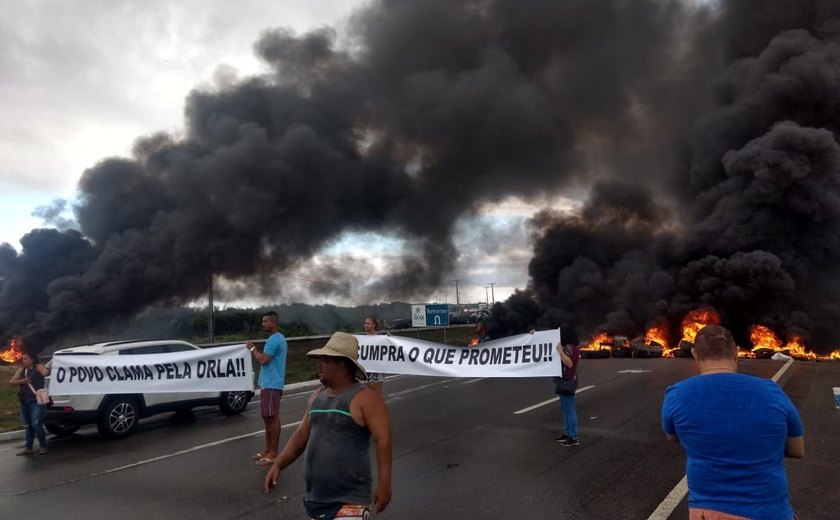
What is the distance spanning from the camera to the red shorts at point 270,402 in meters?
6.48

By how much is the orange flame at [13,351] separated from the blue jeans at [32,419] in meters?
22.7

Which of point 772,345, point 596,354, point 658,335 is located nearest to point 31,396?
point 596,354

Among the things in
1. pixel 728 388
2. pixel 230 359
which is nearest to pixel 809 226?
pixel 230 359

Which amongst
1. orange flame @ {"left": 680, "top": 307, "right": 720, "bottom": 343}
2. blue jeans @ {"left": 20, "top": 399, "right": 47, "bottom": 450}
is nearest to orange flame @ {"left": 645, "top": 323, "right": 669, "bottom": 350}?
orange flame @ {"left": 680, "top": 307, "right": 720, "bottom": 343}

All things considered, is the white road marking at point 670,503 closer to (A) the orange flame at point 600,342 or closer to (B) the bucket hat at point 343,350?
(B) the bucket hat at point 343,350

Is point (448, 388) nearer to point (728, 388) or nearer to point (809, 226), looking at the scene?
point (728, 388)

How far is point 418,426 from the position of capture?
8.77m

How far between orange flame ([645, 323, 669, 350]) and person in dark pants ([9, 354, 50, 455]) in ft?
87.2

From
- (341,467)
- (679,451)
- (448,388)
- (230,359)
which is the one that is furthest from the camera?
(448,388)

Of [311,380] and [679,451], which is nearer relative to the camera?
[679,451]

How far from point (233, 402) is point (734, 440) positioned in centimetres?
950

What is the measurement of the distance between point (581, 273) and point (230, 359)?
1262 inches

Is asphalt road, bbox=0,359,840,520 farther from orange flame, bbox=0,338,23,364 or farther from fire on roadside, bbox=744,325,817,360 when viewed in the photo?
orange flame, bbox=0,338,23,364

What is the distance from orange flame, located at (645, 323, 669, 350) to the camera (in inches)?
1144
